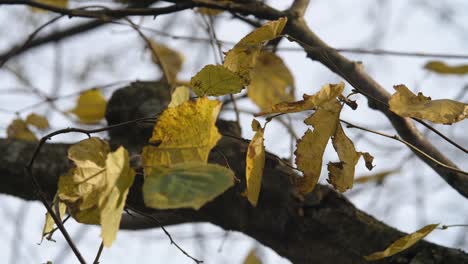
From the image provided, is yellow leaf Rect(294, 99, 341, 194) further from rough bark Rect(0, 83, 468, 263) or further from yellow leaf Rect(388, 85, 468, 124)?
rough bark Rect(0, 83, 468, 263)

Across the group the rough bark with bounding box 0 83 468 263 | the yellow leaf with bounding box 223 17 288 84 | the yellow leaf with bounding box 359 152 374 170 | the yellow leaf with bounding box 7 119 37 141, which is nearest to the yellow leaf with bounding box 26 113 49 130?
the yellow leaf with bounding box 7 119 37 141

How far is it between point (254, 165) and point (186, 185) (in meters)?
0.19

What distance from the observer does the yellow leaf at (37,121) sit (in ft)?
4.81

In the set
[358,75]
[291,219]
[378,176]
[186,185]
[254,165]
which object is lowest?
[186,185]

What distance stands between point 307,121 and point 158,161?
0.21 metres

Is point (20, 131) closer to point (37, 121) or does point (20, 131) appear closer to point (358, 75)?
point (37, 121)

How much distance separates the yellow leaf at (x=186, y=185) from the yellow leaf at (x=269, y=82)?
0.71 m

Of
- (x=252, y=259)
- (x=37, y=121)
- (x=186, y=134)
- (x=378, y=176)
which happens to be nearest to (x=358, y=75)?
(x=186, y=134)

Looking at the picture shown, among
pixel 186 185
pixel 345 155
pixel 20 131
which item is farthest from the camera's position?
pixel 20 131

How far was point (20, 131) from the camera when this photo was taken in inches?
56.7

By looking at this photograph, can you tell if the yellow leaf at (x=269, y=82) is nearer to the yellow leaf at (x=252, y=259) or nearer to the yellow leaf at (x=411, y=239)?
the yellow leaf at (x=252, y=259)

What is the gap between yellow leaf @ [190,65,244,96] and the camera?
735 millimetres

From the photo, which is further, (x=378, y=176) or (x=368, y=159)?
(x=378, y=176)

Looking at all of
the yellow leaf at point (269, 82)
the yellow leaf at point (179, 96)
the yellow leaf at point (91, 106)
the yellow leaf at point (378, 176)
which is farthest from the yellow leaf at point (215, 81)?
the yellow leaf at point (378, 176)
